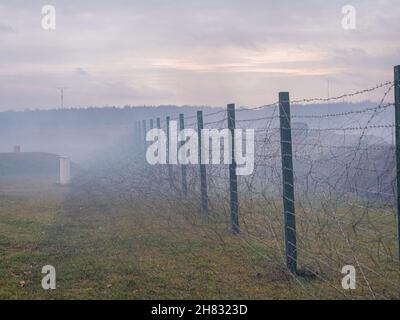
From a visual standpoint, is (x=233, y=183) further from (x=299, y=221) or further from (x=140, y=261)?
(x=140, y=261)

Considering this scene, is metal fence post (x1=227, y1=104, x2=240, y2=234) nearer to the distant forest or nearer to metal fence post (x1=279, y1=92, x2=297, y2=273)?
metal fence post (x1=279, y1=92, x2=297, y2=273)

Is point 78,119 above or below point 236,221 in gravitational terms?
above

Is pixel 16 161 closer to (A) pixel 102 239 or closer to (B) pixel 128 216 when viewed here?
(B) pixel 128 216

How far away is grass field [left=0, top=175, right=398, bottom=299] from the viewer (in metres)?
7.35

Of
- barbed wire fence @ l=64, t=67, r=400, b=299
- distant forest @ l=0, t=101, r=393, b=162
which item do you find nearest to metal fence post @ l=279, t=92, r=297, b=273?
Answer: barbed wire fence @ l=64, t=67, r=400, b=299

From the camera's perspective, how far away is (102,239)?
10984 mm

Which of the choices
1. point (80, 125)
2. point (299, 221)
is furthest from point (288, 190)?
point (80, 125)

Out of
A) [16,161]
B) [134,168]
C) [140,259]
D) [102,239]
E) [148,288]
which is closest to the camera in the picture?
[148,288]

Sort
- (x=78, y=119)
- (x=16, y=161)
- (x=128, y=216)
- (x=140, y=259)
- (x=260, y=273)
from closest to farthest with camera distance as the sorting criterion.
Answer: (x=260, y=273) < (x=140, y=259) < (x=128, y=216) < (x=16, y=161) < (x=78, y=119)

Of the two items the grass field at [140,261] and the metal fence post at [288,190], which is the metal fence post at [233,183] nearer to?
the grass field at [140,261]

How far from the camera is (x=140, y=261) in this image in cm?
910
